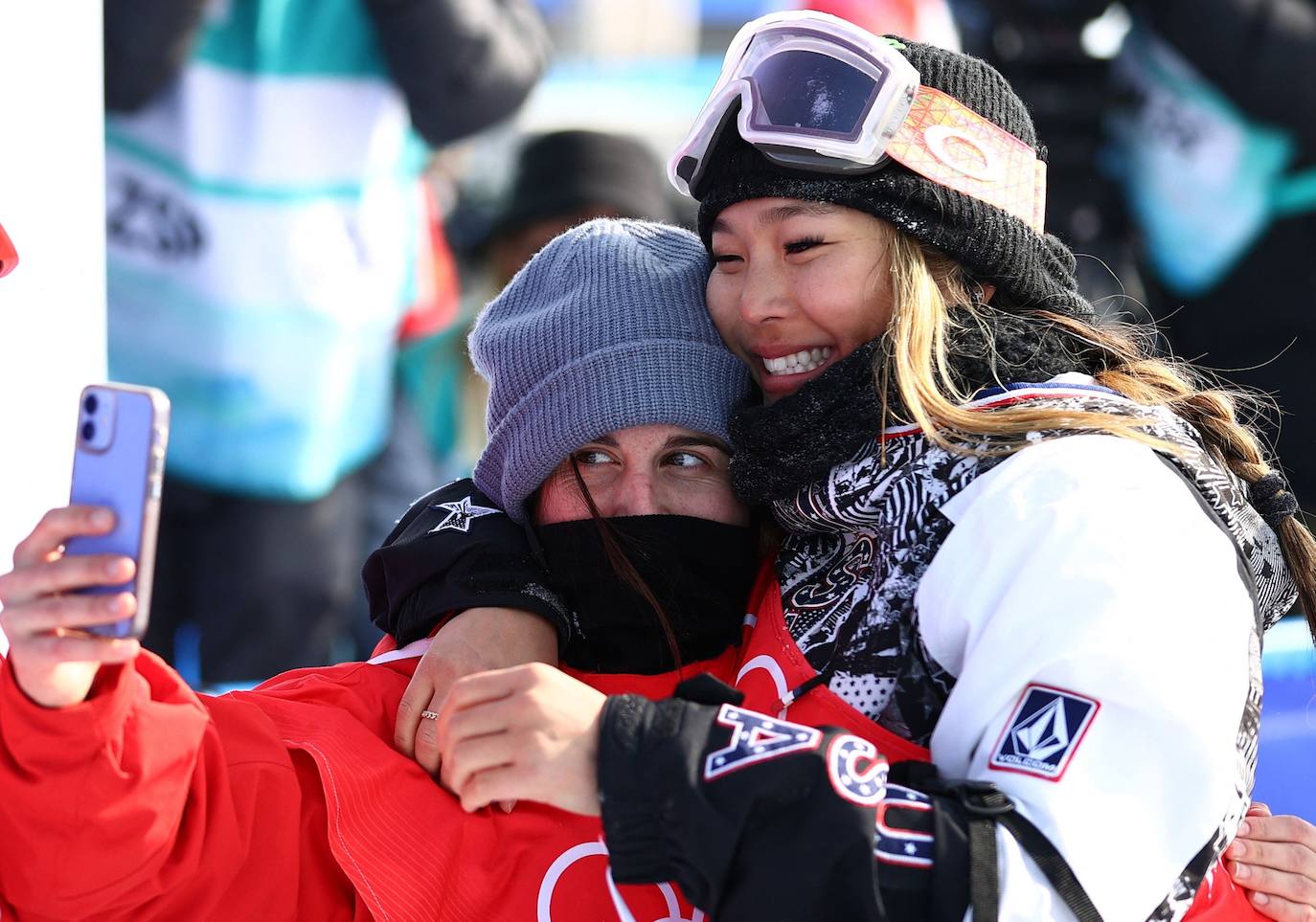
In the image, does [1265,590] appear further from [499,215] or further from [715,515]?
[499,215]

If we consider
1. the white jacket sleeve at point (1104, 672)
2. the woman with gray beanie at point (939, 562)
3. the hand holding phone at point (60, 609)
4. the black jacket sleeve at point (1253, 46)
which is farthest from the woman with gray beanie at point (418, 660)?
the black jacket sleeve at point (1253, 46)

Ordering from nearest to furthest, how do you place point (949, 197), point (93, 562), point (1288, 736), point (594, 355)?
point (93, 562) < point (949, 197) < point (594, 355) < point (1288, 736)

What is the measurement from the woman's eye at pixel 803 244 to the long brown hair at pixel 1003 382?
92mm

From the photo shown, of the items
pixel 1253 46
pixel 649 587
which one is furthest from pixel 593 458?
pixel 1253 46

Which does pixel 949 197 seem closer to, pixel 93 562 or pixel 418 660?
pixel 418 660

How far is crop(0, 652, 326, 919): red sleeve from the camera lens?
1.35m

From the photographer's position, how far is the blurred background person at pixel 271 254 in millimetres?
3906

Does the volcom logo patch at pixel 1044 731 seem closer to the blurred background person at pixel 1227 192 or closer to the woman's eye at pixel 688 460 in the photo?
the woman's eye at pixel 688 460

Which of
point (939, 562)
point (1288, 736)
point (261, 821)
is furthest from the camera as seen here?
point (1288, 736)

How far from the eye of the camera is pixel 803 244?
1842 mm

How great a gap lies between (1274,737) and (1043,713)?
146 cm

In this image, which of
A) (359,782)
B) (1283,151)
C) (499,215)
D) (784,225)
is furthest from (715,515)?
(1283,151)

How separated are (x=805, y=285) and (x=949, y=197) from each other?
0.68 feet

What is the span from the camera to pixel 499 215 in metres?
4.65
